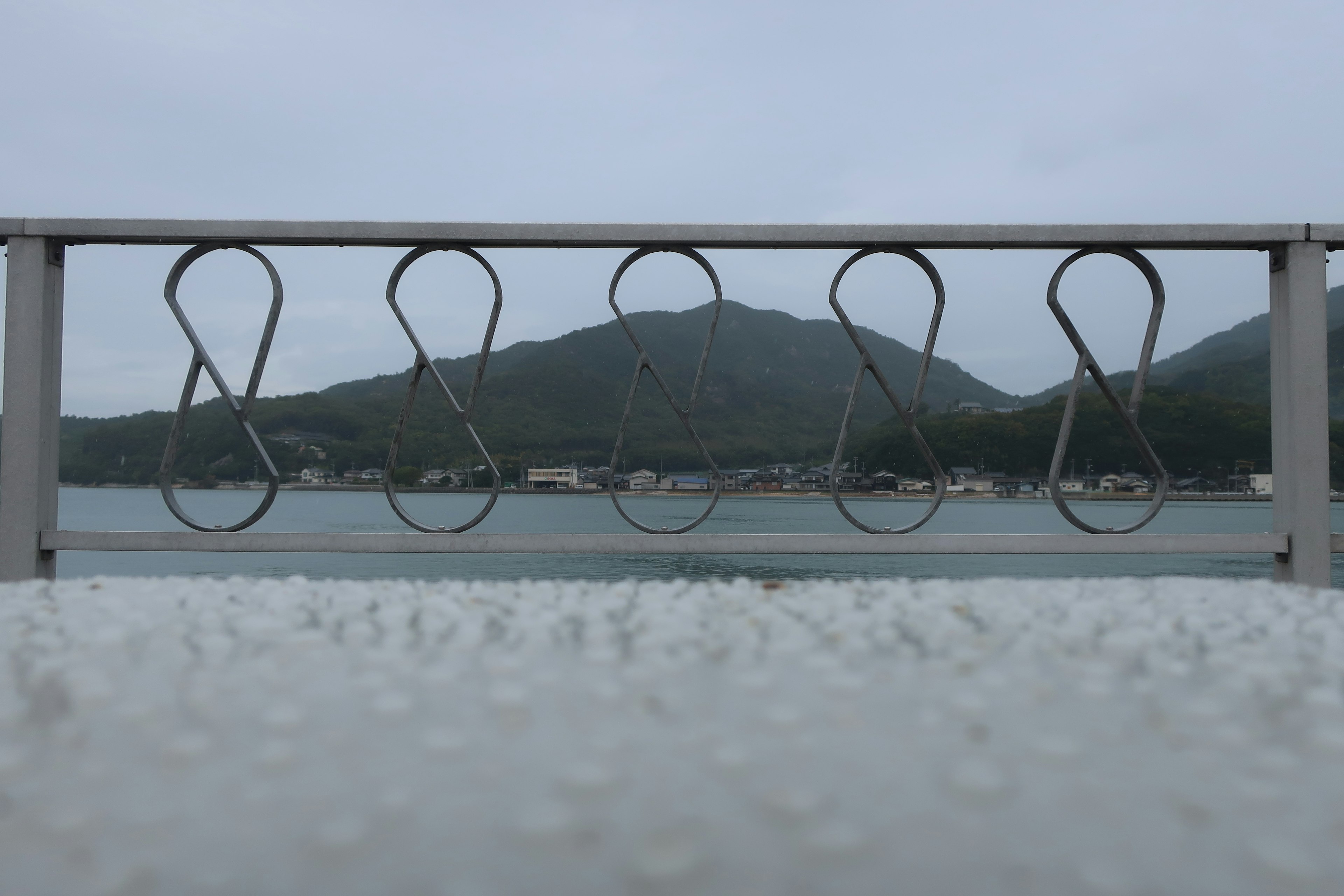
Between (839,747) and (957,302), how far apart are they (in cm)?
164

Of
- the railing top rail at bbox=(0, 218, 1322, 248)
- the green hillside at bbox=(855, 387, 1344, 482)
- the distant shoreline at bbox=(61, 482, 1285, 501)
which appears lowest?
the distant shoreline at bbox=(61, 482, 1285, 501)

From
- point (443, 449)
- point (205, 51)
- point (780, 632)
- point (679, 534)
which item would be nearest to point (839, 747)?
point (780, 632)

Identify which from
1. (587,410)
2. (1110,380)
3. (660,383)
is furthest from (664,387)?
(587,410)

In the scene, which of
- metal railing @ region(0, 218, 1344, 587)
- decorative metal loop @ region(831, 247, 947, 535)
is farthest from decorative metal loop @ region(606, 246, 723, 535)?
decorative metal loop @ region(831, 247, 947, 535)

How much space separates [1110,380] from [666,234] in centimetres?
127

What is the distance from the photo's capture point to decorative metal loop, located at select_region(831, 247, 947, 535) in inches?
75.9

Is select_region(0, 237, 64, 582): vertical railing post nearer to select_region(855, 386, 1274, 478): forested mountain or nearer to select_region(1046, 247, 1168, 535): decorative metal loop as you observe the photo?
select_region(855, 386, 1274, 478): forested mountain

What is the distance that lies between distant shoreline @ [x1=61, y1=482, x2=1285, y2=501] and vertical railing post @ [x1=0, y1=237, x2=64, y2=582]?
257 millimetres

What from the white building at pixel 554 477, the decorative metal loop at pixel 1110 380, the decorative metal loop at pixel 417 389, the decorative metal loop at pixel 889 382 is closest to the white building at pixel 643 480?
the white building at pixel 554 477

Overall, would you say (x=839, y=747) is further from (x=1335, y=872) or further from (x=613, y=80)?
(x=613, y=80)

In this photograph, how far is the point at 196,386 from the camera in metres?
1.95

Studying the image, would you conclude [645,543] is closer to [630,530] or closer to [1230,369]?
[630,530]

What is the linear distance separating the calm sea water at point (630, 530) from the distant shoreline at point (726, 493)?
5cm

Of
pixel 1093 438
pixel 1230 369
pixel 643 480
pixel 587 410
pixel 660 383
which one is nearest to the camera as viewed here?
pixel 660 383
